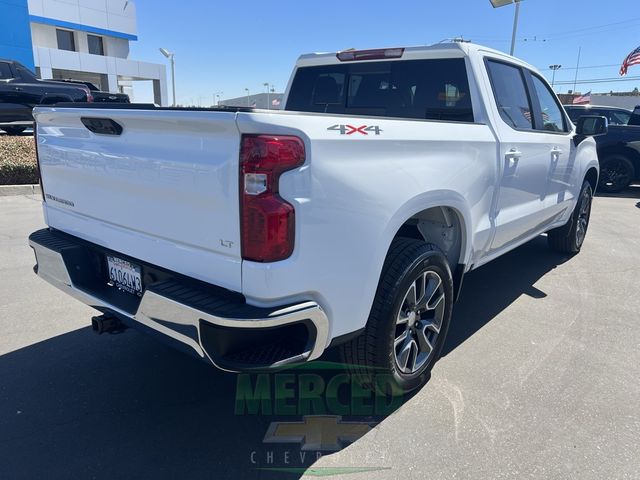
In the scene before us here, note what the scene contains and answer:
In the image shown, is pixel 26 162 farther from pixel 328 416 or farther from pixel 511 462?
pixel 511 462

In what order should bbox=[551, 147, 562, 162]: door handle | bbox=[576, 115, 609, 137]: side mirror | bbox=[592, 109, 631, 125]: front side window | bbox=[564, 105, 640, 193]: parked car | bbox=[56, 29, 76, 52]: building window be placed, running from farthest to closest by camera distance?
1. bbox=[56, 29, 76, 52]: building window
2. bbox=[592, 109, 631, 125]: front side window
3. bbox=[564, 105, 640, 193]: parked car
4. bbox=[576, 115, 609, 137]: side mirror
5. bbox=[551, 147, 562, 162]: door handle

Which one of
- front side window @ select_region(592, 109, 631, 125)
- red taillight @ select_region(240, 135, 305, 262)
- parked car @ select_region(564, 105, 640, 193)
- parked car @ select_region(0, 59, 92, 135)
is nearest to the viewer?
red taillight @ select_region(240, 135, 305, 262)

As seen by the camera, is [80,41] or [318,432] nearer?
[318,432]

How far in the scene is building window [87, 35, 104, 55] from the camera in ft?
116

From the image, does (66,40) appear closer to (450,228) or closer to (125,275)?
(125,275)

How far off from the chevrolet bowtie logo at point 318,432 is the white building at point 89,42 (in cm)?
3306

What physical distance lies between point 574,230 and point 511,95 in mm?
2580

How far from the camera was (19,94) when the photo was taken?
13484mm

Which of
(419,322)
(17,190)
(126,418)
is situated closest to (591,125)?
(419,322)

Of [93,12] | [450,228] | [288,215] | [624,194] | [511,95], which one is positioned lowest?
[624,194]

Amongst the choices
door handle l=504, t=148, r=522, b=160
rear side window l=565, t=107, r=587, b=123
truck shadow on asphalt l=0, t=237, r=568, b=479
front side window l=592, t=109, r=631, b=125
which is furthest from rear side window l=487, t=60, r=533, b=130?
front side window l=592, t=109, r=631, b=125

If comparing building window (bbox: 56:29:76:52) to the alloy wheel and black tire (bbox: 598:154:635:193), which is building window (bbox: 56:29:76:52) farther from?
the alloy wheel

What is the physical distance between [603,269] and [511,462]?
3.86 m

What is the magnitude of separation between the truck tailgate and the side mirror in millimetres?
4246
